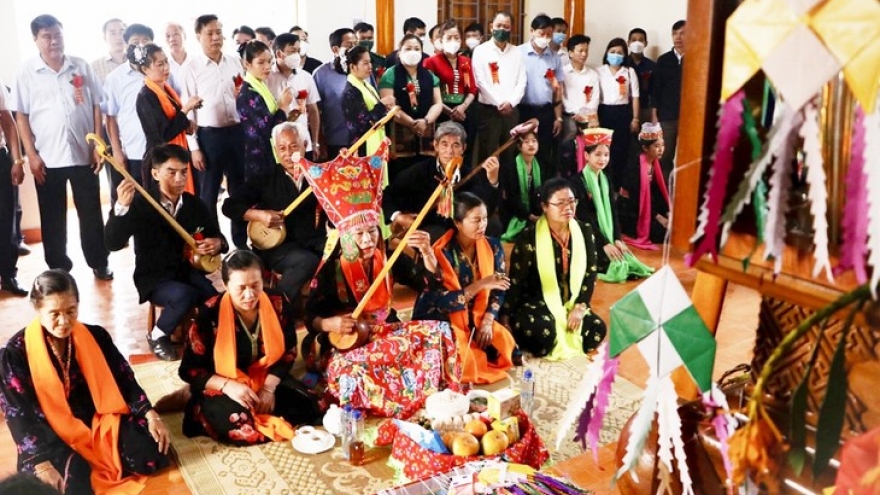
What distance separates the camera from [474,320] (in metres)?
3.80

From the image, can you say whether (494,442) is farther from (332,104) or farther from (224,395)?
(332,104)

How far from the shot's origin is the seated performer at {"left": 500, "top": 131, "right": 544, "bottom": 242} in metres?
5.66

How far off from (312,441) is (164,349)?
1.17 meters

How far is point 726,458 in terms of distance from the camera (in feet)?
2.45

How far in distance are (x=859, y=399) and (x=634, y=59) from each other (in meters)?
7.28

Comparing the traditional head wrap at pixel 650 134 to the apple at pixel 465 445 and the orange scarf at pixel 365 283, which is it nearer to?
the orange scarf at pixel 365 283

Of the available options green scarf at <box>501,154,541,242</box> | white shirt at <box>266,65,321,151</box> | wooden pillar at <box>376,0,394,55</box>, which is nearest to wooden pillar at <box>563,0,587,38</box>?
wooden pillar at <box>376,0,394,55</box>

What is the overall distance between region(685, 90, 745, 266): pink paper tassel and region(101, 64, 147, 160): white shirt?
4.77m

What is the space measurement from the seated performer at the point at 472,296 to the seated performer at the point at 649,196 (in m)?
2.44

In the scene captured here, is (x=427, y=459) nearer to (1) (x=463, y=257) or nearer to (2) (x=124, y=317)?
(1) (x=463, y=257)

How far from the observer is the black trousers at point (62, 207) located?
15.3 feet

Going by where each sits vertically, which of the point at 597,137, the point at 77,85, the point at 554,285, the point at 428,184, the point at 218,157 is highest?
the point at 77,85

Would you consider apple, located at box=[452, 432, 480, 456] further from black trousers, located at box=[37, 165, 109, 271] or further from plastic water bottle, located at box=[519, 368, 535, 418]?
black trousers, located at box=[37, 165, 109, 271]

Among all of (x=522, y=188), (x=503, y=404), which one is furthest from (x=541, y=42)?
(x=503, y=404)
